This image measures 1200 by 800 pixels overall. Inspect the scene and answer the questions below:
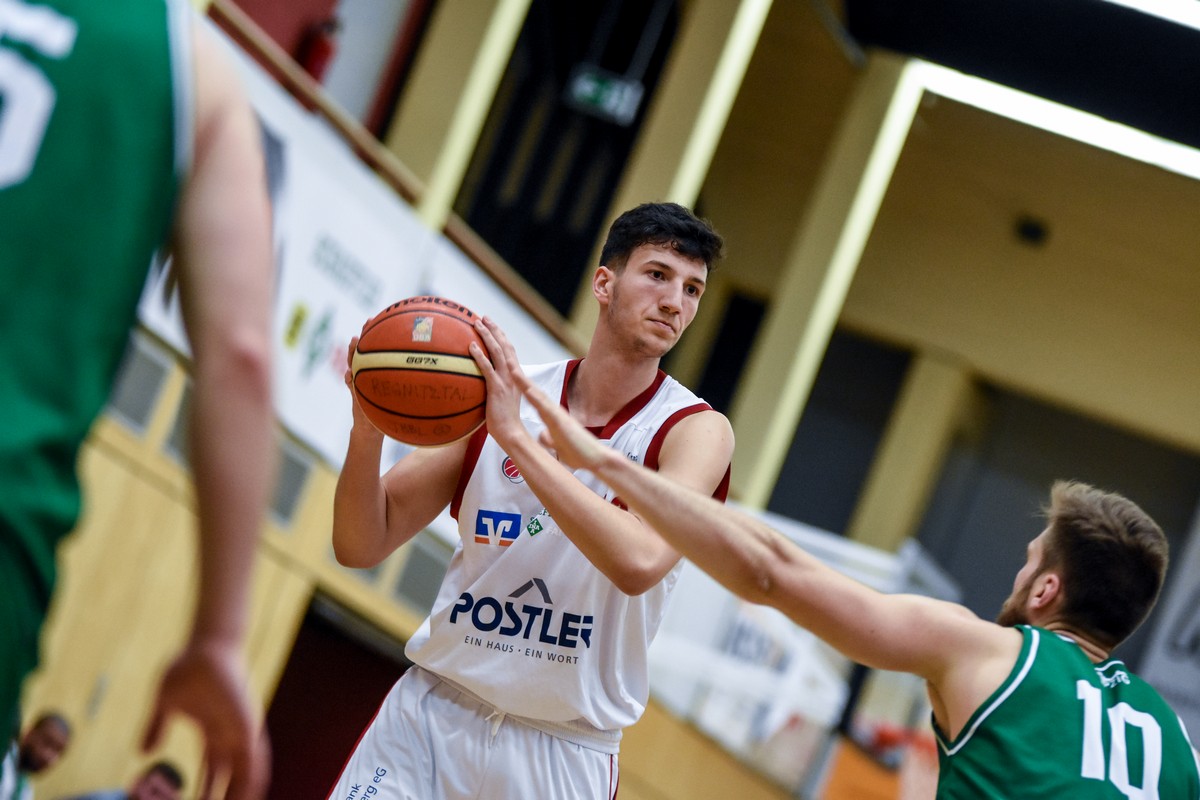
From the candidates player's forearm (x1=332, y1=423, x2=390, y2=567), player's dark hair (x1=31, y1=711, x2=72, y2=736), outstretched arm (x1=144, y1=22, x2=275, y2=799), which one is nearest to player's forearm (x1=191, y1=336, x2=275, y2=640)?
outstretched arm (x1=144, y1=22, x2=275, y2=799)

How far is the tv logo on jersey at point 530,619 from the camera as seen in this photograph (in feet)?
11.2

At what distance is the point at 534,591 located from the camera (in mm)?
3445

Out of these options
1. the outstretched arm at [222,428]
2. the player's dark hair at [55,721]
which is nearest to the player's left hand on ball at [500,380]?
the outstretched arm at [222,428]

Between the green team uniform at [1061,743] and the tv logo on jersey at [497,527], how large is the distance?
118cm

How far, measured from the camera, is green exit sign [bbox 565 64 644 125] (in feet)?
37.9

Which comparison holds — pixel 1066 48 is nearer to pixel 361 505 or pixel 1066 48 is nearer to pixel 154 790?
pixel 154 790

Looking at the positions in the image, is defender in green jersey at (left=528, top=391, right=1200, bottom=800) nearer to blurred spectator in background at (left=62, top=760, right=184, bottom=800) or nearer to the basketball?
the basketball

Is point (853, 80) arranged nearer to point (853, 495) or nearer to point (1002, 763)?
point (853, 495)

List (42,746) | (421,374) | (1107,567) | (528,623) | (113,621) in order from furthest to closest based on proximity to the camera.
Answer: (113,621) → (42,746) → (528,623) → (421,374) → (1107,567)

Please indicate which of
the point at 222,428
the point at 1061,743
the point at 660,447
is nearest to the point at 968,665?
the point at 1061,743

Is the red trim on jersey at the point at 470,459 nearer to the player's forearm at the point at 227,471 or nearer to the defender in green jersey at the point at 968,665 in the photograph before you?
the defender in green jersey at the point at 968,665

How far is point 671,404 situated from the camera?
11.8ft

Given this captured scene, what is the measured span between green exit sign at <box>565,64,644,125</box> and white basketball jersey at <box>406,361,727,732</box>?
8259 mm

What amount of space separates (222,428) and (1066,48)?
39.8 ft
